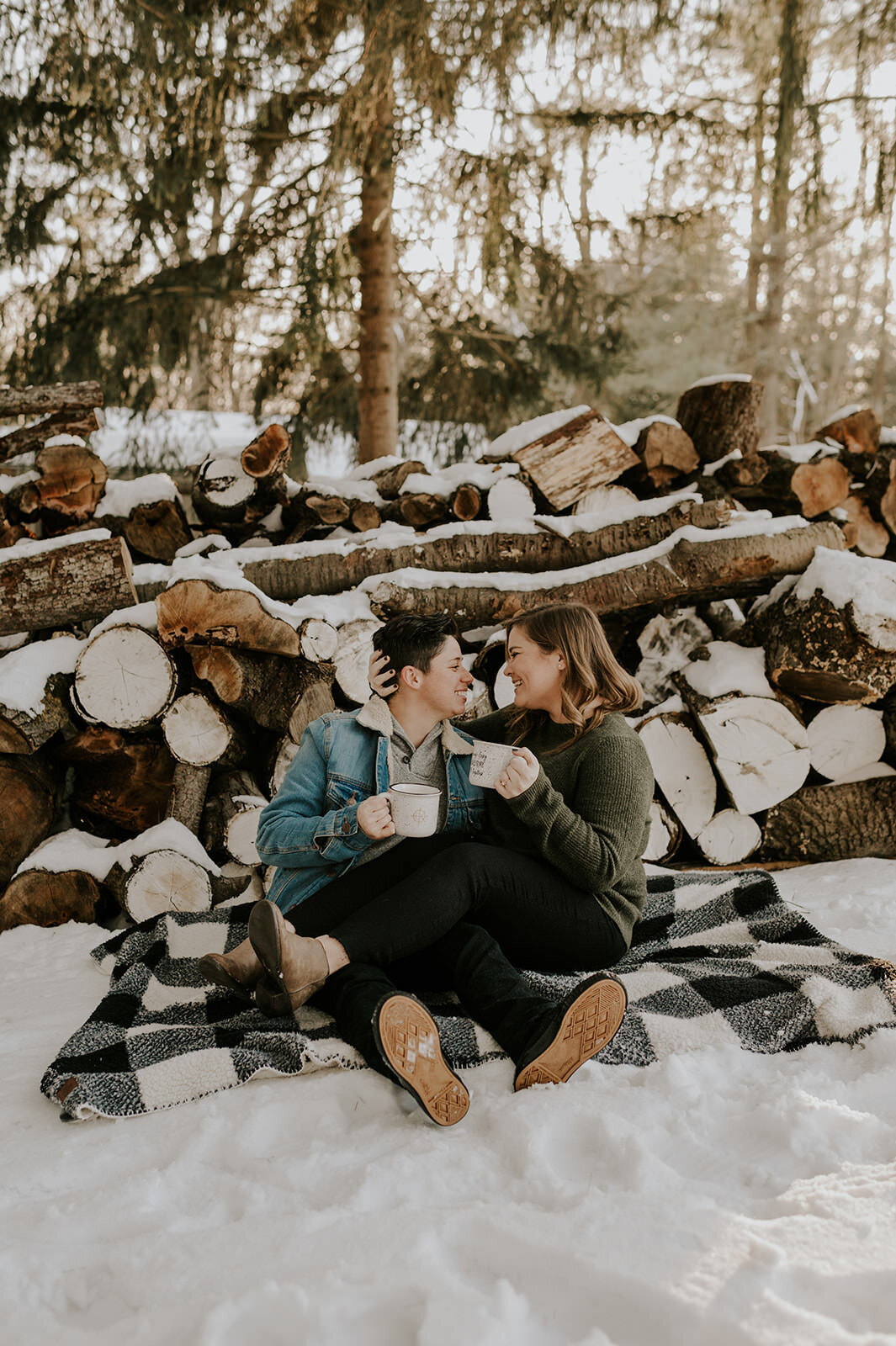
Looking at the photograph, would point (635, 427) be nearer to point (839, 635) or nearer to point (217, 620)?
point (839, 635)

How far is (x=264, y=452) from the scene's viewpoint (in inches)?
176

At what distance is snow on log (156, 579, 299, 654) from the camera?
3332mm

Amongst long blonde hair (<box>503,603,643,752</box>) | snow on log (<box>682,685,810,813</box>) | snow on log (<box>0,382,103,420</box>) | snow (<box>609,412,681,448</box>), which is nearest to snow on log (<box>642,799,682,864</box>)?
snow on log (<box>682,685,810,813</box>)

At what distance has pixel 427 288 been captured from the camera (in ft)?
25.1

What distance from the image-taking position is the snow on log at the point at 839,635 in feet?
11.9

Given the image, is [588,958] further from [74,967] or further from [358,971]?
[74,967]

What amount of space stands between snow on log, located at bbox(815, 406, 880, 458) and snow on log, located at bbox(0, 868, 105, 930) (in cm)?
423

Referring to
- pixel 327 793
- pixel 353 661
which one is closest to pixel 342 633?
pixel 353 661

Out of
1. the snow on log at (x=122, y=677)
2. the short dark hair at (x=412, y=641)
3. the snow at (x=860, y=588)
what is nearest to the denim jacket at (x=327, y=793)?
the short dark hair at (x=412, y=641)

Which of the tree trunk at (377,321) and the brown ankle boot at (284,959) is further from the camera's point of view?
the tree trunk at (377,321)

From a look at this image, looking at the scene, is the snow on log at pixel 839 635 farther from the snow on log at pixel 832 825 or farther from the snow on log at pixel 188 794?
the snow on log at pixel 188 794

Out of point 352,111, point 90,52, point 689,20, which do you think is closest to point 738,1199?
point 352,111

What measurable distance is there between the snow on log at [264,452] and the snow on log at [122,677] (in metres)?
1.36

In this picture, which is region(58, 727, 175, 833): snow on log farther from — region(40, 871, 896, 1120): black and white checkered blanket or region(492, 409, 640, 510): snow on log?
region(492, 409, 640, 510): snow on log
